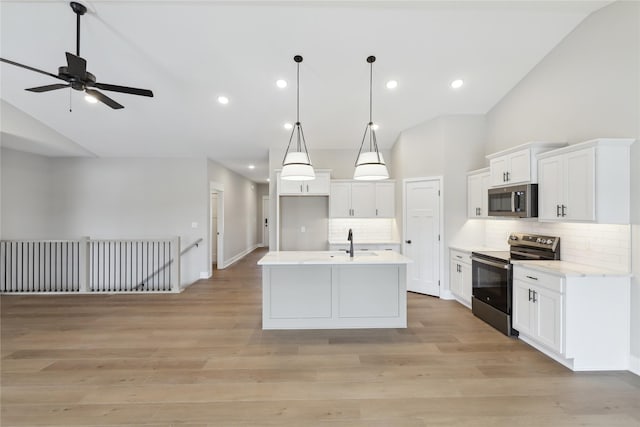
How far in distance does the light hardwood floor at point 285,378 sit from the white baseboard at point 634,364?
0.36 ft

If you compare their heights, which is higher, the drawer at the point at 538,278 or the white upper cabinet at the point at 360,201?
the white upper cabinet at the point at 360,201

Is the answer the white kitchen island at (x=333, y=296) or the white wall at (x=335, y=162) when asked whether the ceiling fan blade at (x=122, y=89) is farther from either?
the white wall at (x=335, y=162)

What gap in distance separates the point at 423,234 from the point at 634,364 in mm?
2902

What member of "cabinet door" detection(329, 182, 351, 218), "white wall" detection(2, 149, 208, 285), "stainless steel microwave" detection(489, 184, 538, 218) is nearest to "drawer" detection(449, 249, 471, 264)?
"stainless steel microwave" detection(489, 184, 538, 218)

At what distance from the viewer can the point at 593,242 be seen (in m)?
3.06

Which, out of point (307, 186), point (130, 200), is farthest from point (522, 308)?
point (130, 200)

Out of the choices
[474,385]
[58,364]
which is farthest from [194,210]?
[474,385]

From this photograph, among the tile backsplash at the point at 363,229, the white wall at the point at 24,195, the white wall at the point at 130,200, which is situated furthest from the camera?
the white wall at the point at 130,200

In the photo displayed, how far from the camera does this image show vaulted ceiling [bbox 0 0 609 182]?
3.07 meters

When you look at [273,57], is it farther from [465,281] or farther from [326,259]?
[465,281]

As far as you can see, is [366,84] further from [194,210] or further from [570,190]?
[194,210]

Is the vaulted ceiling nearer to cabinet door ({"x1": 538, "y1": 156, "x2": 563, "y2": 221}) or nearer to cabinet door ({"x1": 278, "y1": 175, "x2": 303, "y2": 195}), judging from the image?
cabinet door ({"x1": 278, "y1": 175, "x2": 303, "y2": 195})

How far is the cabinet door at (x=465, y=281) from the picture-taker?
14.3ft

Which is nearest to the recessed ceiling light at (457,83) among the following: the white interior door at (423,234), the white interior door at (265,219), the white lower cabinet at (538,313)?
the white interior door at (423,234)
